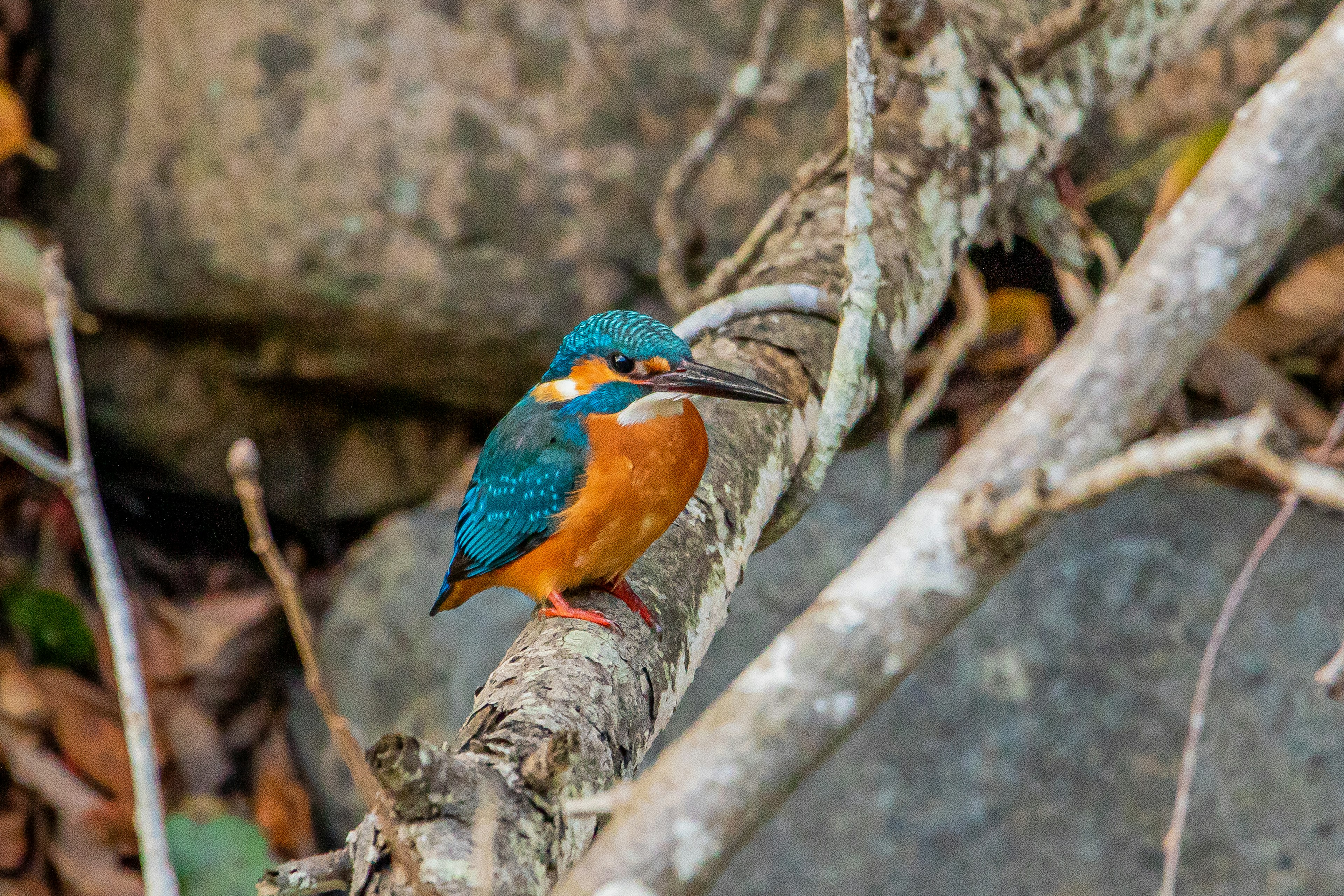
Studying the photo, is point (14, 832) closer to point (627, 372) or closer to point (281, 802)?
point (281, 802)

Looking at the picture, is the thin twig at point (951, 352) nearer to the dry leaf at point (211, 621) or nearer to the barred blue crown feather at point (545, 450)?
the barred blue crown feather at point (545, 450)

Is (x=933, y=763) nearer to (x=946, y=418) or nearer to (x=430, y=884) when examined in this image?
(x=946, y=418)

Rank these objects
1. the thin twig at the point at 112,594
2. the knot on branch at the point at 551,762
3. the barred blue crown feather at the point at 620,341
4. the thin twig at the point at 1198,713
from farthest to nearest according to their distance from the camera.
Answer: the barred blue crown feather at the point at 620,341
the thin twig at the point at 112,594
the thin twig at the point at 1198,713
the knot on branch at the point at 551,762

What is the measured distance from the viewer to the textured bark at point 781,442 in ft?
3.26

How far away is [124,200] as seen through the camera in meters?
3.59

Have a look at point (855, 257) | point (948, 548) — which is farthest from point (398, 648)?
point (948, 548)

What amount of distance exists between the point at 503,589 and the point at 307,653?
9.33 ft

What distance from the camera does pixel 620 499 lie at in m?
1.85

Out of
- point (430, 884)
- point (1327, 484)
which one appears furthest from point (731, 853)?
point (1327, 484)

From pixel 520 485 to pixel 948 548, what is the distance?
1.32m

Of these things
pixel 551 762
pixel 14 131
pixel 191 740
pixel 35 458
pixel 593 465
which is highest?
pixel 14 131

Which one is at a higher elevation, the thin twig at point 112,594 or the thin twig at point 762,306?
the thin twig at point 762,306

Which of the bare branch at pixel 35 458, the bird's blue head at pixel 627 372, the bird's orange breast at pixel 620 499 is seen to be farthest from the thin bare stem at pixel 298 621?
the bird's blue head at pixel 627 372

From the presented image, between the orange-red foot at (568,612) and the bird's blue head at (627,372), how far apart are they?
0.36m
